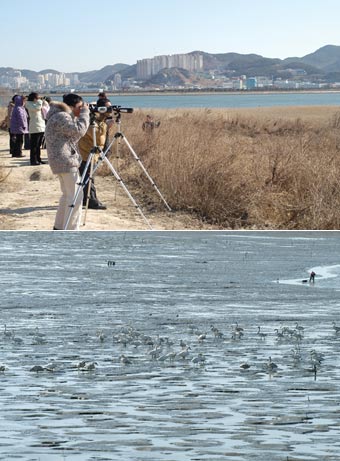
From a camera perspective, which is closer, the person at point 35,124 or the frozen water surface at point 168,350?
the frozen water surface at point 168,350

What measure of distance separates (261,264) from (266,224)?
4.62m

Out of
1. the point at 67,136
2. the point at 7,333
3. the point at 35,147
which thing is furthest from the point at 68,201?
the point at 35,147

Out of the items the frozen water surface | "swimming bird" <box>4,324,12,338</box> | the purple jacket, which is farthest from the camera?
the purple jacket

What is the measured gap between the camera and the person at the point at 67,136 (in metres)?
12.8

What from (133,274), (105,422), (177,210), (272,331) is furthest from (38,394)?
(177,210)

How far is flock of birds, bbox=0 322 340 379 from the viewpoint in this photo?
25.1 ft

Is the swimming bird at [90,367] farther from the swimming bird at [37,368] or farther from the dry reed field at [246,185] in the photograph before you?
the dry reed field at [246,185]

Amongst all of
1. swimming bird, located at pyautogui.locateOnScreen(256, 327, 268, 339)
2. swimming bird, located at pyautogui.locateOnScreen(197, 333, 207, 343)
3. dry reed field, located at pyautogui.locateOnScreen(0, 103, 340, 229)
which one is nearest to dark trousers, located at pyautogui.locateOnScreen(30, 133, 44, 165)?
dry reed field, located at pyautogui.locateOnScreen(0, 103, 340, 229)

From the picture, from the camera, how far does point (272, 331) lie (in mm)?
9164

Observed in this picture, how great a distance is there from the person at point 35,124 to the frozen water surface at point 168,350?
8.14 metres

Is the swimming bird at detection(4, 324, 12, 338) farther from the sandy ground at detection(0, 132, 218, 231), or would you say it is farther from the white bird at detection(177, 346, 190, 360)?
the sandy ground at detection(0, 132, 218, 231)

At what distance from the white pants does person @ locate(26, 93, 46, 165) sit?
9.27m

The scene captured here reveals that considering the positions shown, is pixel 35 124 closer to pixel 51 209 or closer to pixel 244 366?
pixel 51 209

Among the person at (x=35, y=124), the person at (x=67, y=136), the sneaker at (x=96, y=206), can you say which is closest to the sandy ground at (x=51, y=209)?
the sneaker at (x=96, y=206)
